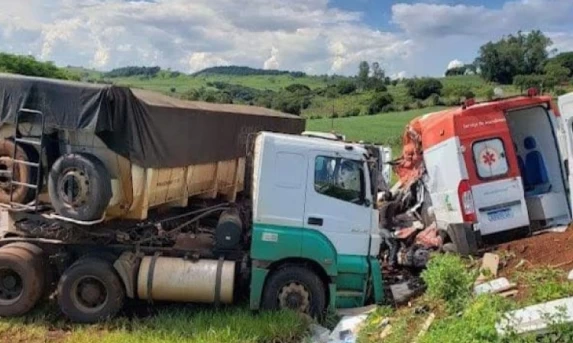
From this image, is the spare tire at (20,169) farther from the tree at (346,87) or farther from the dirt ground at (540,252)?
the tree at (346,87)

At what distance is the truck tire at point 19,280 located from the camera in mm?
9180

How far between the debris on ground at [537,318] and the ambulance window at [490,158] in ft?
13.6

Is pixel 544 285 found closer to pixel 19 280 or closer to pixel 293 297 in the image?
pixel 293 297

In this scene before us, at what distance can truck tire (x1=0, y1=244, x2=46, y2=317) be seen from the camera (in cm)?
918

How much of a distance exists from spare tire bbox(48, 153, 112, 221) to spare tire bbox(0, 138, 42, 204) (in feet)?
1.27

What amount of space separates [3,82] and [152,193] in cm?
255

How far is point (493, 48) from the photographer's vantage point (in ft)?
215

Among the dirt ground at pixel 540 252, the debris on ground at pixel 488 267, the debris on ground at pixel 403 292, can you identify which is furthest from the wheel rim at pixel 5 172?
the dirt ground at pixel 540 252

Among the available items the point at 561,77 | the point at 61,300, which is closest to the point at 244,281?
the point at 61,300

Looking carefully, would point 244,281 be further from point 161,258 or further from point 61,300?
point 61,300

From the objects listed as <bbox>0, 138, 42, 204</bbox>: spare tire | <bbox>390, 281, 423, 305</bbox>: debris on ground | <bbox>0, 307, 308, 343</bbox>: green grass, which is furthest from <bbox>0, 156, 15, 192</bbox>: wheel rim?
<bbox>390, 281, 423, 305</bbox>: debris on ground

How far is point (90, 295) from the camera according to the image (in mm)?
9383

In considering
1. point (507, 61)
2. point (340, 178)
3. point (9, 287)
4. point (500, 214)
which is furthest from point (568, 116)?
point (507, 61)

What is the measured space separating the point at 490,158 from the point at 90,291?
6.55 metres
